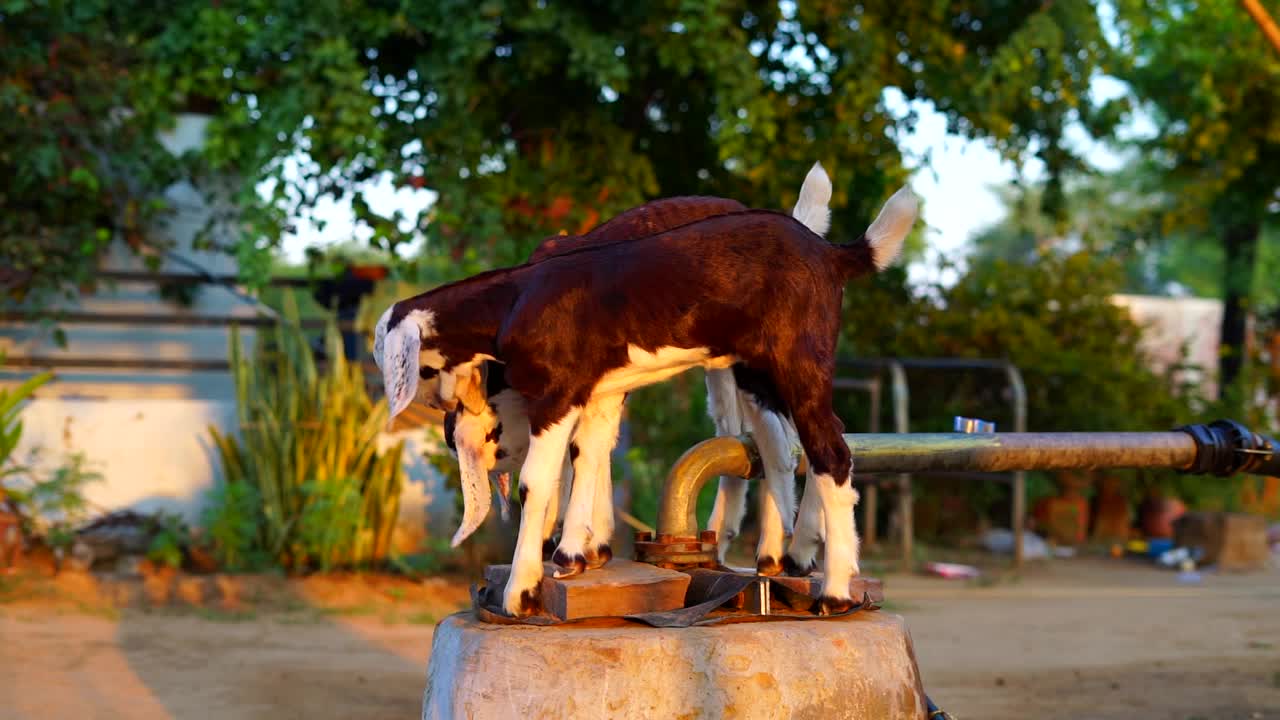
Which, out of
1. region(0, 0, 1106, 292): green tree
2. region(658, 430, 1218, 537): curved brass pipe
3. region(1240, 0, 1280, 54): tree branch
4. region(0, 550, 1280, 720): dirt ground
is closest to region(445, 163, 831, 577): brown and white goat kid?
region(658, 430, 1218, 537): curved brass pipe

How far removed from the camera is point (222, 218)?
915 cm

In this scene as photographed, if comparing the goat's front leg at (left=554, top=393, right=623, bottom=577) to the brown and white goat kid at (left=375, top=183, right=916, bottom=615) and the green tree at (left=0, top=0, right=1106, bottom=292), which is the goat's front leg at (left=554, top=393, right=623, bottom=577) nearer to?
the brown and white goat kid at (left=375, top=183, right=916, bottom=615)

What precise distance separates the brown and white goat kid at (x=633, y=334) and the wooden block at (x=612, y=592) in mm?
56

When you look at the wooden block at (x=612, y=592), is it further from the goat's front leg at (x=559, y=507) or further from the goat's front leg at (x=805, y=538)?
the goat's front leg at (x=805, y=538)

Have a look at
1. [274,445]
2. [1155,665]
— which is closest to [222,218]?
[274,445]

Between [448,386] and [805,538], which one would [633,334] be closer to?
[448,386]

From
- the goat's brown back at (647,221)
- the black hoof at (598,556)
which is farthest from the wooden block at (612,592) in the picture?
the goat's brown back at (647,221)

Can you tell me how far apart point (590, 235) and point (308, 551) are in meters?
5.11

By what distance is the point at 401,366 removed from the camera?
261cm

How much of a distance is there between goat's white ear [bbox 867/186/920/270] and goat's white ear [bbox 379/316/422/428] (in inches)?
39.7

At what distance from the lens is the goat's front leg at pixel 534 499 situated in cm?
261

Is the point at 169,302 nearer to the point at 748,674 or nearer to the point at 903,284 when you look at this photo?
the point at 903,284

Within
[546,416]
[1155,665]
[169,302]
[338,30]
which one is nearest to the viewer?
[546,416]

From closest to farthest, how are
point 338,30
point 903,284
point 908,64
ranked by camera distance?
point 338,30
point 908,64
point 903,284
